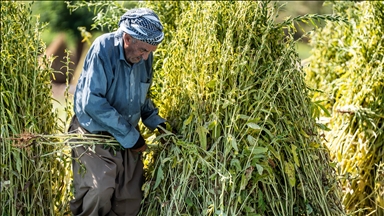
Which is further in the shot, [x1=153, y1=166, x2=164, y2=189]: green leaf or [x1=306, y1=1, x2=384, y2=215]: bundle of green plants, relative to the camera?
[x1=306, y1=1, x2=384, y2=215]: bundle of green plants

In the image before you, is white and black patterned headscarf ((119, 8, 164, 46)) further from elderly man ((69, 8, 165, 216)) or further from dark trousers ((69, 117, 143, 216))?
dark trousers ((69, 117, 143, 216))

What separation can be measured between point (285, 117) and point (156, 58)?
0.84 metres

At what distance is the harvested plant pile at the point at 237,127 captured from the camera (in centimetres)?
260

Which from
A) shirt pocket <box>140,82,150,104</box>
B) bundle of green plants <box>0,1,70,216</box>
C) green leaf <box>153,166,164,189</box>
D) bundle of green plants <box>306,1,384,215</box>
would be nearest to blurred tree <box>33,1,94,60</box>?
bundle of green plants <box>0,1,70,216</box>

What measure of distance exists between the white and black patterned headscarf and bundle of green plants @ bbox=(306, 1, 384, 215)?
0.94 metres

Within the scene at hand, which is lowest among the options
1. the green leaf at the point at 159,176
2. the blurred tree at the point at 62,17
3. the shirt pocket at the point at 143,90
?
the blurred tree at the point at 62,17

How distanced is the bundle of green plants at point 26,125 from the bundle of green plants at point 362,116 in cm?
136

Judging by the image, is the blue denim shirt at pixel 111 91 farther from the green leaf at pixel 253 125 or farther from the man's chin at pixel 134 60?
the green leaf at pixel 253 125

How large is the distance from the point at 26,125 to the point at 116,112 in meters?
0.50

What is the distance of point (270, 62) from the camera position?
2.75 metres

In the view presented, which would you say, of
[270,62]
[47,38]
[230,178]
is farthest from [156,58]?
[47,38]

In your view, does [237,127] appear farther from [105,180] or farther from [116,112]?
[105,180]

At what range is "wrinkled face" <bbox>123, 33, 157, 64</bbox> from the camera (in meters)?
2.61

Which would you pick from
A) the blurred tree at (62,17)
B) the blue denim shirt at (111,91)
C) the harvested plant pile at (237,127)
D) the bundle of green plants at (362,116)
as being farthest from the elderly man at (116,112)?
the blurred tree at (62,17)
